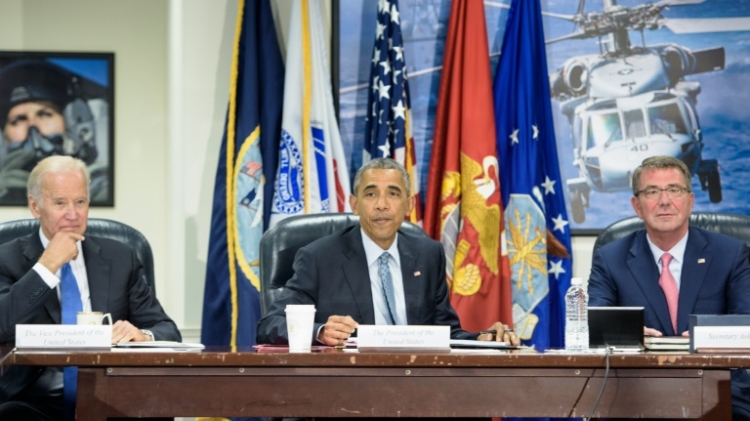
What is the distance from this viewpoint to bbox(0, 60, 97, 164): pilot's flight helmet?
5.73 meters

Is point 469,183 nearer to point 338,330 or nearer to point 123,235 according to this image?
point 123,235

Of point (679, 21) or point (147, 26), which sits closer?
point (679, 21)

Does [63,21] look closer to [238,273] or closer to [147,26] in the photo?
[147,26]

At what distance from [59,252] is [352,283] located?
103cm

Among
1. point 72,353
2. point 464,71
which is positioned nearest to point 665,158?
point 464,71

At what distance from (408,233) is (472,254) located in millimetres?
983

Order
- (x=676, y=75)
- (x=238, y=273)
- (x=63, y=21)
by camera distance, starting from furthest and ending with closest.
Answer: (x=63, y=21) → (x=676, y=75) → (x=238, y=273)

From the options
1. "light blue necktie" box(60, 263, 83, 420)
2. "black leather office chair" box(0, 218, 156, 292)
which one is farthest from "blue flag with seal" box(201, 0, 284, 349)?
"light blue necktie" box(60, 263, 83, 420)

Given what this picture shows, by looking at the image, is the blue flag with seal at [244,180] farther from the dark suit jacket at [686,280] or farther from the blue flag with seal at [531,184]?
the dark suit jacket at [686,280]

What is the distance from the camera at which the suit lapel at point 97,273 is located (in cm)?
371

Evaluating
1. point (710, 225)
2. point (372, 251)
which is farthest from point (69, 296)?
point (710, 225)

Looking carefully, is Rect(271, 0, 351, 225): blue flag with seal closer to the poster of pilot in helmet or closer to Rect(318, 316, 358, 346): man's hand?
the poster of pilot in helmet

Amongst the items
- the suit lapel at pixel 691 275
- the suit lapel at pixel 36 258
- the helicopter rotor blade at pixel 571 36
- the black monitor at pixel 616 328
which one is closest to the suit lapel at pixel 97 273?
the suit lapel at pixel 36 258

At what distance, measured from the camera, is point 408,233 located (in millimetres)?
4125
